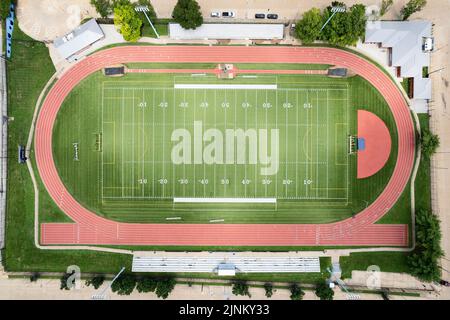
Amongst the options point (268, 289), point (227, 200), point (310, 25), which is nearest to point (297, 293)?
point (268, 289)

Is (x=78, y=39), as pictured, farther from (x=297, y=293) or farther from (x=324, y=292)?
(x=324, y=292)

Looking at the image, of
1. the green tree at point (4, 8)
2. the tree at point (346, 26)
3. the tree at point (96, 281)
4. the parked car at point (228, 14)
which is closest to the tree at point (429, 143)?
the tree at point (346, 26)

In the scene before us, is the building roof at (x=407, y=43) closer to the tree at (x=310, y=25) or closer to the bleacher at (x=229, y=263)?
the tree at (x=310, y=25)

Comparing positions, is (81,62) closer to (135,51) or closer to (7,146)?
(135,51)

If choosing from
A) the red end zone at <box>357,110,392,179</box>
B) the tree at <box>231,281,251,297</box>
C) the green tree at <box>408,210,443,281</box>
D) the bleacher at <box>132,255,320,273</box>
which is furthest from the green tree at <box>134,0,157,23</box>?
the green tree at <box>408,210,443,281</box>

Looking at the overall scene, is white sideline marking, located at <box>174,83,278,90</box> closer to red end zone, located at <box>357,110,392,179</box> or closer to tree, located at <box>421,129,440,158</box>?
red end zone, located at <box>357,110,392,179</box>
